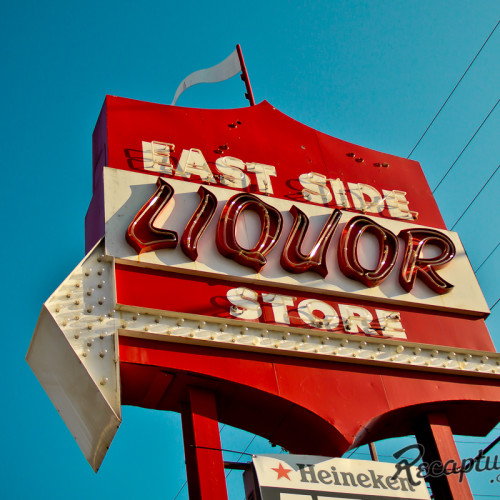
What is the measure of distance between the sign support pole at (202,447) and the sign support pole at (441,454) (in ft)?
8.94

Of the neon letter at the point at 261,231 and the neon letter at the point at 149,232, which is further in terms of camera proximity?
the neon letter at the point at 261,231

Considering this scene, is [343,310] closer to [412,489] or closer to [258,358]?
[258,358]

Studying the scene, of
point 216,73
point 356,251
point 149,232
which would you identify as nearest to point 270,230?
point 356,251

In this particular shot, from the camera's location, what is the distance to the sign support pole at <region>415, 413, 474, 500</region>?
10.2 meters

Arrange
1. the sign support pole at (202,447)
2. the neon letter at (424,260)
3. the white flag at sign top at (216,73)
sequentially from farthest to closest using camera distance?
the white flag at sign top at (216,73) → the neon letter at (424,260) → the sign support pole at (202,447)

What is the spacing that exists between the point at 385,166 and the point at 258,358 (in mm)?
5276

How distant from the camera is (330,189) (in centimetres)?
1333

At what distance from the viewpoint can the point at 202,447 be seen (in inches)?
366

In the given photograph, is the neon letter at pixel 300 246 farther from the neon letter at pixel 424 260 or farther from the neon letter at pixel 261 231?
the neon letter at pixel 424 260

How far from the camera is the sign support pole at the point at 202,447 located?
8.98 meters

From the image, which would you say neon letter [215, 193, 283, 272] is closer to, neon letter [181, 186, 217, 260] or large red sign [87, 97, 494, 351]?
large red sign [87, 97, 494, 351]

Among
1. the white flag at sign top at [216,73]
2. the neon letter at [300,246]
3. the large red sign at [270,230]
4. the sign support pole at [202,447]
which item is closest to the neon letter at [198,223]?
the large red sign at [270,230]

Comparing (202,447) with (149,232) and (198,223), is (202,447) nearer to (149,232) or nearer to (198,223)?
(149,232)

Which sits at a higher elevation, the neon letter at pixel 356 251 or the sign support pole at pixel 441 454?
the neon letter at pixel 356 251
